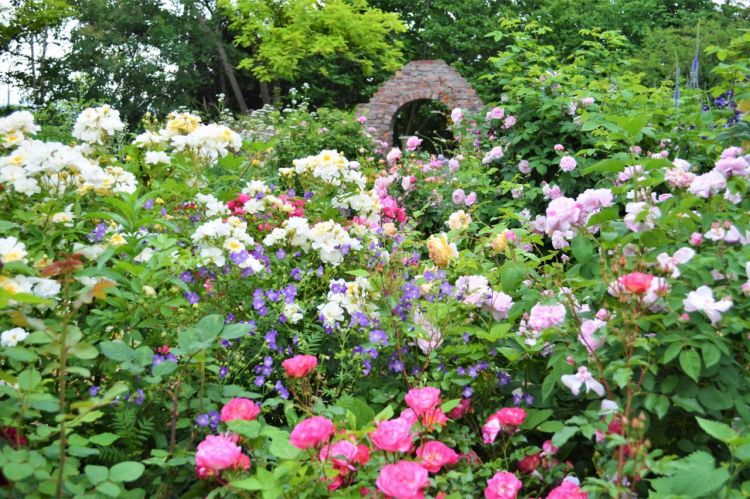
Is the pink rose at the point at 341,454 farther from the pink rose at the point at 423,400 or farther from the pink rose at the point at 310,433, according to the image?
the pink rose at the point at 423,400

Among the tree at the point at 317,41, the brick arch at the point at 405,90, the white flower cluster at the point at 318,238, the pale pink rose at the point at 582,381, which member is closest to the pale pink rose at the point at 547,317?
the pale pink rose at the point at 582,381

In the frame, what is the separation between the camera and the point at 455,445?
1.61 metres

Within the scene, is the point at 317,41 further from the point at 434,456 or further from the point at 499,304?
the point at 434,456

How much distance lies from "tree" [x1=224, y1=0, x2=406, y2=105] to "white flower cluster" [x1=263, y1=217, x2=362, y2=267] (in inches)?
589

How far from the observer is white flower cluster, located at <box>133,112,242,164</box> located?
2.42 metres

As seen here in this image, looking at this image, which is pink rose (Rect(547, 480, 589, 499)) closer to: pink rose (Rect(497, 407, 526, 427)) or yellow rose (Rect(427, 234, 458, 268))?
pink rose (Rect(497, 407, 526, 427))

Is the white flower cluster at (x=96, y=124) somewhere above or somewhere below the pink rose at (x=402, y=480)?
above

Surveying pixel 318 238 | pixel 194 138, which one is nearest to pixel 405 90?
pixel 194 138

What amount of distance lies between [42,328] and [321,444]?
0.54m

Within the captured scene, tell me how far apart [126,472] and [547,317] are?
97cm

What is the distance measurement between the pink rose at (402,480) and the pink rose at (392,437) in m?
0.06

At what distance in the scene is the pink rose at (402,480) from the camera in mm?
1114

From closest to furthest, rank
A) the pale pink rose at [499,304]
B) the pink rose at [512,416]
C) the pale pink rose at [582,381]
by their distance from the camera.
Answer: the pale pink rose at [582,381] → the pink rose at [512,416] → the pale pink rose at [499,304]

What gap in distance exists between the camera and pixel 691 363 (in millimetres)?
1368
